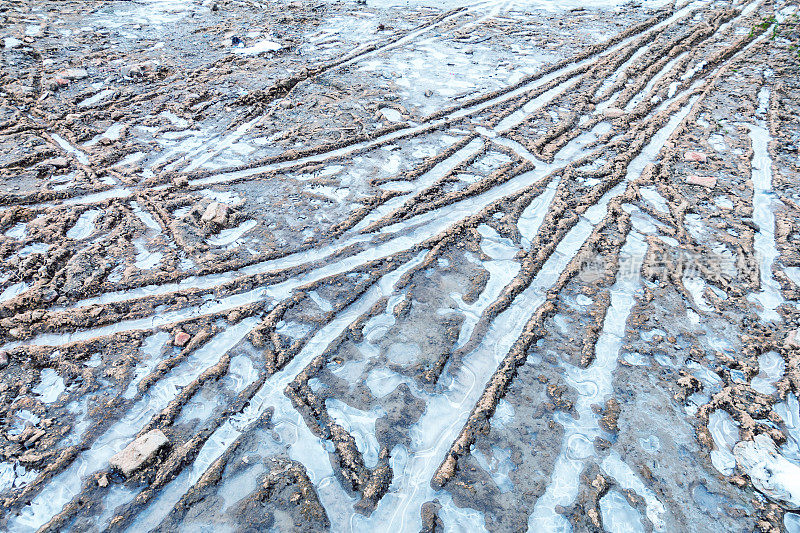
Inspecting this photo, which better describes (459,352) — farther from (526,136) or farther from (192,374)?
(526,136)

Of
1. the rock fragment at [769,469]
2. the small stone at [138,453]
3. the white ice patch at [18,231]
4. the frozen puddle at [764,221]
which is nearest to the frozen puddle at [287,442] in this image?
the small stone at [138,453]

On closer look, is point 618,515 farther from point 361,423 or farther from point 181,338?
point 181,338

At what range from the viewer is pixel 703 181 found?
11.6 feet

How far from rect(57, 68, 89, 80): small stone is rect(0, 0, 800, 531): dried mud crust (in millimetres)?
32

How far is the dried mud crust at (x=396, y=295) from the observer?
76.0 inches

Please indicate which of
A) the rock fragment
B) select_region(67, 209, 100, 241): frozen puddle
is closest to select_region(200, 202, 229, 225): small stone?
select_region(67, 209, 100, 241): frozen puddle

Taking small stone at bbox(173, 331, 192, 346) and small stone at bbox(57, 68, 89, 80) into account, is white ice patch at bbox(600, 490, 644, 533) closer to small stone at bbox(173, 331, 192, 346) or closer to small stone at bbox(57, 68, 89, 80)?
small stone at bbox(173, 331, 192, 346)

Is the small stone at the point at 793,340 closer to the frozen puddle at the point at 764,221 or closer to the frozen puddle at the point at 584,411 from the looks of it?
the frozen puddle at the point at 764,221

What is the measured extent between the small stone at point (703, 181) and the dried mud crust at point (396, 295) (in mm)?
34

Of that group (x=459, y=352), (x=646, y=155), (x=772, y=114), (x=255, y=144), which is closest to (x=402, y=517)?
(x=459, y=352)

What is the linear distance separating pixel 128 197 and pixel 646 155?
13.3 feet

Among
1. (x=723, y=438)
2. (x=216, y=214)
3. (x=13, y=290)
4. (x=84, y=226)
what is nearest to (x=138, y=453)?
(x=13, y=290)

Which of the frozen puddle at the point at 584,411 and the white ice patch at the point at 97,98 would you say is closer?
the frozen puddle at the point at 584,411

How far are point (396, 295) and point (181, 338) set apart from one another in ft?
3.86
